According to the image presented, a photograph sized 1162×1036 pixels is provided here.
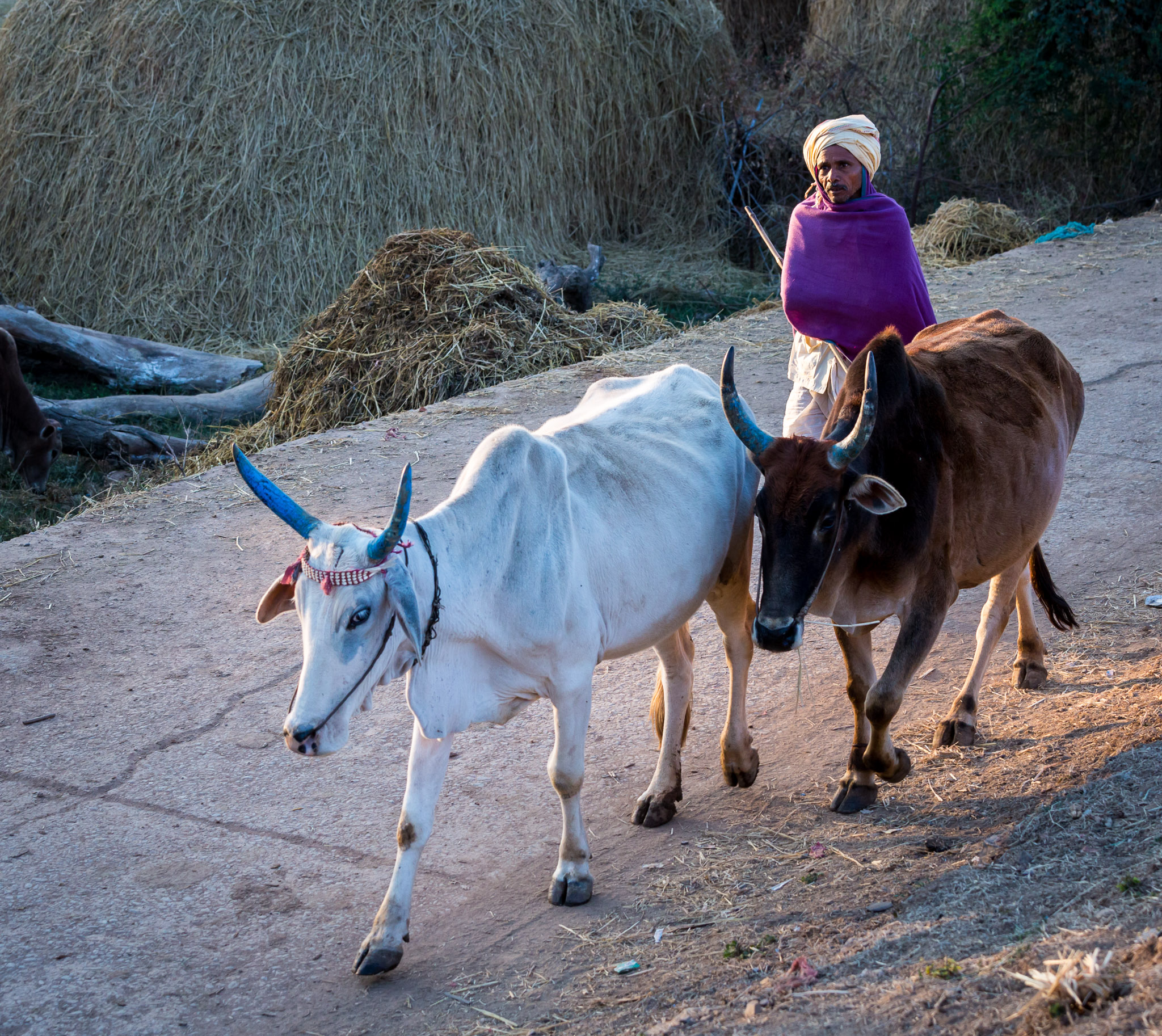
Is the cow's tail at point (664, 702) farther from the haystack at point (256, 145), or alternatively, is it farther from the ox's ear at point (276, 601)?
the haystack at point (256, 145)

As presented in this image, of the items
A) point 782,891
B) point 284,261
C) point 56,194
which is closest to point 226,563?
point 782,891

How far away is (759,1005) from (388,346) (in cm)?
741

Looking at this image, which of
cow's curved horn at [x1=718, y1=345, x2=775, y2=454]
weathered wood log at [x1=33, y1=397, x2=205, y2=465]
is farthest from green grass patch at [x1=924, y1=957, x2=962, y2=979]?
weathered wood log at [x1=33, y1=397, x2=205, y2=465]

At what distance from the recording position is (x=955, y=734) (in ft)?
13.8

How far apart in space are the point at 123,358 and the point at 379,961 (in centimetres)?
895

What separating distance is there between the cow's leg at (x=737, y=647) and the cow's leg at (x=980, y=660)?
0.69m

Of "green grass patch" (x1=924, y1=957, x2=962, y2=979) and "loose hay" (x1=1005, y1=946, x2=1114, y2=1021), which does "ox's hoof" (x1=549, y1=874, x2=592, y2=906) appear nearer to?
"green grass patch" (x1=924, y1=957, x2=962, y2=979)

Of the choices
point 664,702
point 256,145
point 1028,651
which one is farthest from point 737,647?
point 256,145

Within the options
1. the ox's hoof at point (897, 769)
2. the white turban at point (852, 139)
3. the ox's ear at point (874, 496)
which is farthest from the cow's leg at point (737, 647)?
the white turban at point (852, 139)

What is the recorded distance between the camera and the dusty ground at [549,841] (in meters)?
2.90

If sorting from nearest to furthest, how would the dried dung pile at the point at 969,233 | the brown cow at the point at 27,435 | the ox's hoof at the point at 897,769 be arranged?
the ox's hoof at the point at 897,769 < the brown cow at the point at 27,435 < the dried dung pile at the point at 969,233

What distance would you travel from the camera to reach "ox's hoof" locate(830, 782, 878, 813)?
153 inches

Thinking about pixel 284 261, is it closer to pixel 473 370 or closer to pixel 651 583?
pixel 473 370

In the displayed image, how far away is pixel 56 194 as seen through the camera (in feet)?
43.7
